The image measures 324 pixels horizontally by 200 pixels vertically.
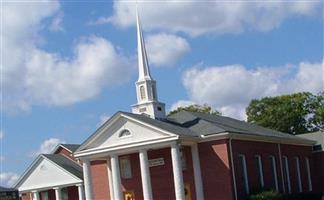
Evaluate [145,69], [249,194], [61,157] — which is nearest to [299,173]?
[249,194]

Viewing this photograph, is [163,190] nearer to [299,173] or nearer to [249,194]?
[249,194]

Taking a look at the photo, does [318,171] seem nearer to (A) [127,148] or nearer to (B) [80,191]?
(B) [80,191]

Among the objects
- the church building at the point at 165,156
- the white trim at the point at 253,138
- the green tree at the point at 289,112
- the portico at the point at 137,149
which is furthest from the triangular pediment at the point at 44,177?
the green tree at the point at 289,112

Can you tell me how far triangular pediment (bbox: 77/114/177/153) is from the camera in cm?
3919

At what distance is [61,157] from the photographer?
5691 centimetres

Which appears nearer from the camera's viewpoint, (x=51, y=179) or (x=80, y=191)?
(x=80, y=191)

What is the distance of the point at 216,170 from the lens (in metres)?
40.0

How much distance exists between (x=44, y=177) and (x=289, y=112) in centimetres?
3404

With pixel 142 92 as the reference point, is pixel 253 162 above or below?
below

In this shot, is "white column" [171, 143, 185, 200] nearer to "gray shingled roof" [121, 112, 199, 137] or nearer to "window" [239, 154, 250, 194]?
"gray shingled roof" [121, 112, 199, 137]

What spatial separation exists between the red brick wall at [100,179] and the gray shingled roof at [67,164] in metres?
6.95

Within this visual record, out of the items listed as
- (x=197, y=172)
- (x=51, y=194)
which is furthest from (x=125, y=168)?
(x=51, y=194)

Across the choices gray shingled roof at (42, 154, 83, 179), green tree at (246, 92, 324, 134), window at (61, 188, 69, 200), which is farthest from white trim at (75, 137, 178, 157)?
green tree at (246, 92, 324, 134)

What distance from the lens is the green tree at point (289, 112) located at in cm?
7531
